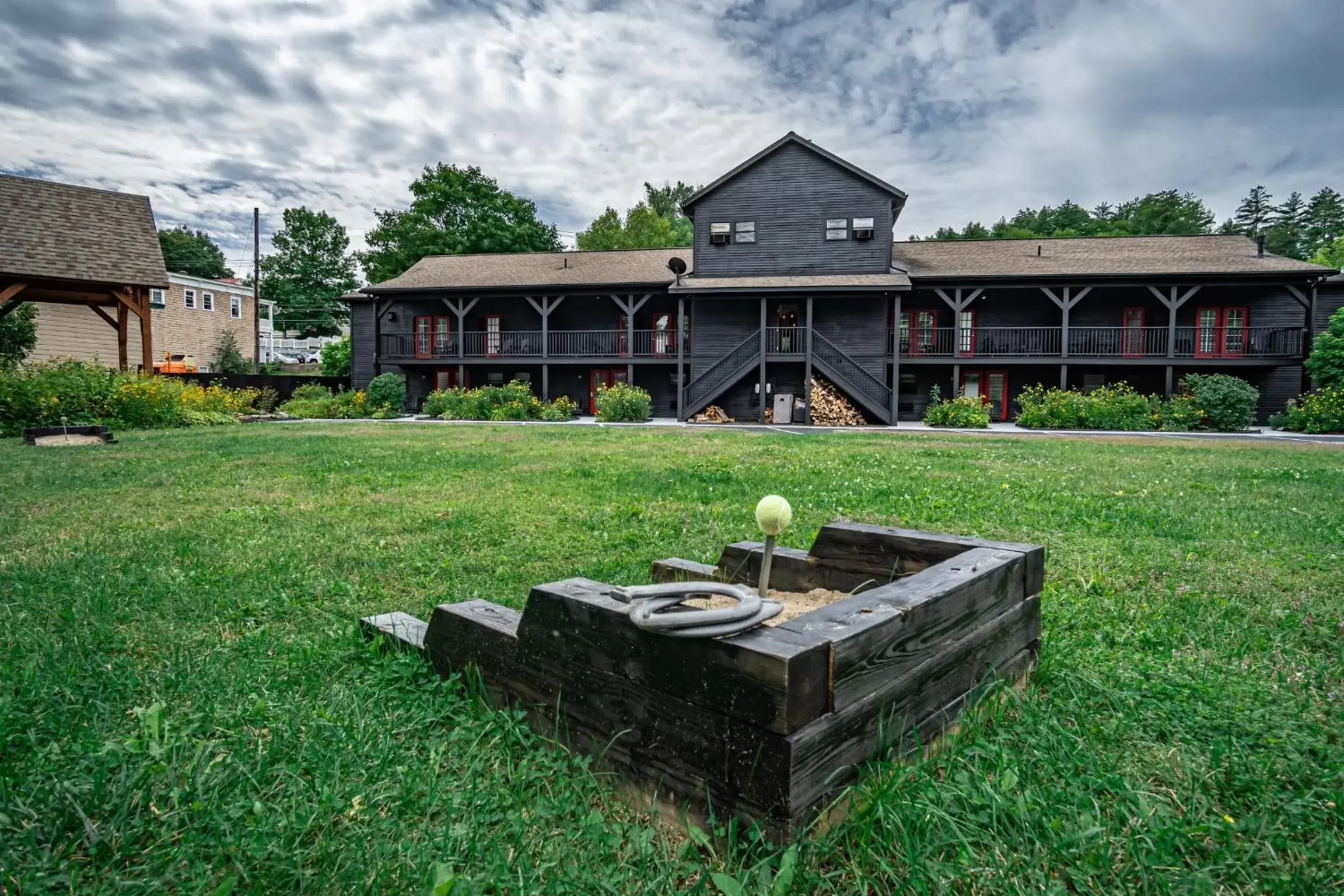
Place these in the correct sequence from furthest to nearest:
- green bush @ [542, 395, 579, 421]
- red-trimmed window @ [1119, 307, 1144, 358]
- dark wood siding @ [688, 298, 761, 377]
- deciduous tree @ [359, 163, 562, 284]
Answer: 1. deciduous tree @ [359, 163, 562, 284]
2. dark wood siding @ [688, 298, 761, 377]
3. green bush @ [542, 395, 579, 421]
4. red-trimmed window @ [1119, 307, 1144, 358]

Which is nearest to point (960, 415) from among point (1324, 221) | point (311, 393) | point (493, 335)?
point (493, 335)

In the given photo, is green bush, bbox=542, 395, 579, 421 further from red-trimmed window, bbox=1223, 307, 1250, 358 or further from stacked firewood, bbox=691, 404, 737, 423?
red-trimmed window, bbox=1223, 307, 1250, 358

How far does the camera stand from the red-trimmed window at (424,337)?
2722cm

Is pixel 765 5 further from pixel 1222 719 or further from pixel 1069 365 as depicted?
pixel 1222 719

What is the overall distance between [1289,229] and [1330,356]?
205 ft

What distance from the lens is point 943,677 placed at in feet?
6.27

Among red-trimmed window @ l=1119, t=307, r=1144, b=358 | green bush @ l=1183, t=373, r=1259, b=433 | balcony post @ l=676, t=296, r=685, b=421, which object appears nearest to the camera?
green bush @ l=1183, t=373, r=1259, b=433

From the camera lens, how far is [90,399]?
1516 centimetres

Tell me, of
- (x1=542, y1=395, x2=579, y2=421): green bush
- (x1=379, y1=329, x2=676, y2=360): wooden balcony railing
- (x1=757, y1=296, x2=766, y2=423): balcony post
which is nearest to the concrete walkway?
(x1=757, y1=296, x2=766, y2=423): balcony post

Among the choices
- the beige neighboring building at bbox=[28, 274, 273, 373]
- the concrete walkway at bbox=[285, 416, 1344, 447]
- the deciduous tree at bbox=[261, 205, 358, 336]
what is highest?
the deciduous tree at bbox=[261, 205, 358, 336]

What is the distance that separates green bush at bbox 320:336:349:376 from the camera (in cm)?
3775

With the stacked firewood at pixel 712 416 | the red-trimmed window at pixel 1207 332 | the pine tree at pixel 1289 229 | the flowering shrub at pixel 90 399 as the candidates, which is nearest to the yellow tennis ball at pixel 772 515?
the flowering shrub at pixel 90 399

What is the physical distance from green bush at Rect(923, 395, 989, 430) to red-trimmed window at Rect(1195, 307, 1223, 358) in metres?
8.15

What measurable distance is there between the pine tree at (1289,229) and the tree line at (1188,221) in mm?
58
